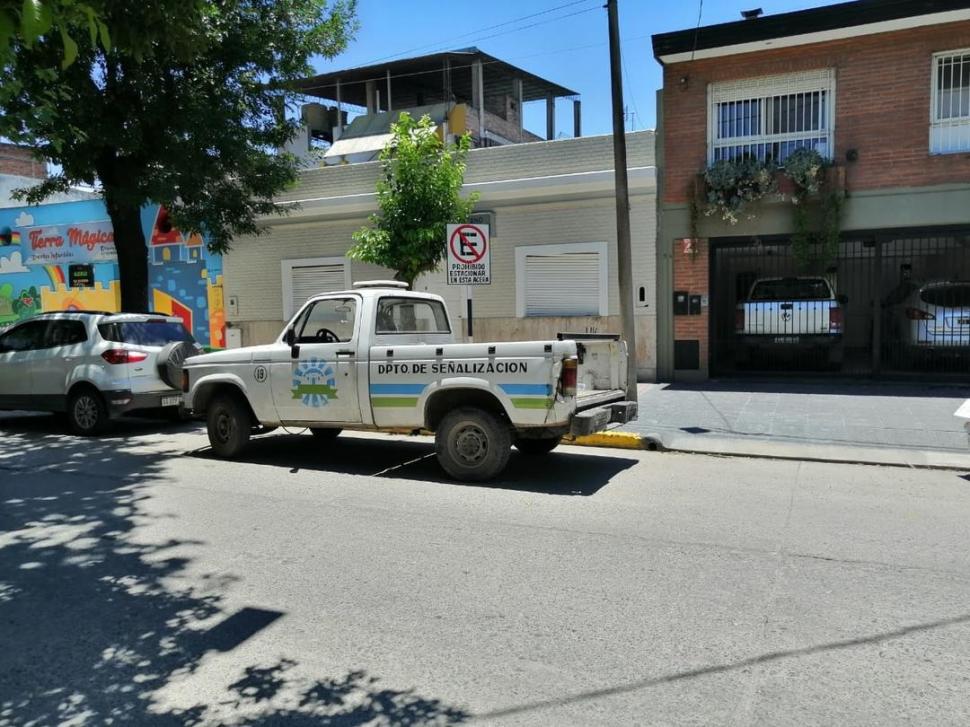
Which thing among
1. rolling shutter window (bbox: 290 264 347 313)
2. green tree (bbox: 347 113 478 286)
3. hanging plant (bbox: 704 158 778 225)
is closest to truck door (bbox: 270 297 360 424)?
green tree (bbox: 347 113 478 286)

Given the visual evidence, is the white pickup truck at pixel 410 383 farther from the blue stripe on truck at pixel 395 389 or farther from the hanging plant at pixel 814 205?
the hanging plant at pixel 814 205

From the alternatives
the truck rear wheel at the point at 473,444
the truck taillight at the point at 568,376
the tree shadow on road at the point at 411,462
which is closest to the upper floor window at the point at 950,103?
the tree shadow on road at the point at 411,462

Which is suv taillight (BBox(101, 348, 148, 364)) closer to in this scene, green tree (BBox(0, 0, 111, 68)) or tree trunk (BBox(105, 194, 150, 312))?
tree trunk (BBox(105, 194, 150, 312))

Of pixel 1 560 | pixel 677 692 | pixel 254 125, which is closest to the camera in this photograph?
pixel 677 692

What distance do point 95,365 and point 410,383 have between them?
559 cm

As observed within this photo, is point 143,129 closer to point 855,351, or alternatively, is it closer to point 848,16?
point 848,16

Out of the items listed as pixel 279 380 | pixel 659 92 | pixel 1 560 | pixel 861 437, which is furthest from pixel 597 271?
pixel 1 560

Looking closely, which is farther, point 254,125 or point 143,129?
point 254,125

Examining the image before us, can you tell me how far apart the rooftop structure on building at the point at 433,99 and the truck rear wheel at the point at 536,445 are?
1643 cm

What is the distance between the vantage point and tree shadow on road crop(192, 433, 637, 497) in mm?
7418

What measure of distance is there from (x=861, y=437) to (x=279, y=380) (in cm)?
698

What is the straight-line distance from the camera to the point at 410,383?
24.9 feet

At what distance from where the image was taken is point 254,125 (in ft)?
42.4

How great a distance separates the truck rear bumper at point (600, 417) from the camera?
7051 mm
